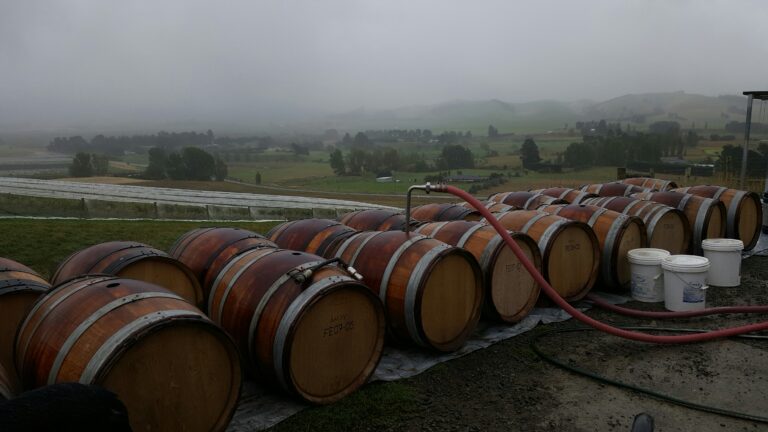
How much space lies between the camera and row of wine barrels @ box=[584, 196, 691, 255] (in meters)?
9.97

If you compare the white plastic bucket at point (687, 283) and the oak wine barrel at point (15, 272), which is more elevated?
the oak wine barrel at point (15, 272)

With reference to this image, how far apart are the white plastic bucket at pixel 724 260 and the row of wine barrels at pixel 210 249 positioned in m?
7.91

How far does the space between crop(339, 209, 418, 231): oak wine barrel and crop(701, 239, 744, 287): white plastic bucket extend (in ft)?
18.4

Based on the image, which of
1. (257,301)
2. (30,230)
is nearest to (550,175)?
(30,230)

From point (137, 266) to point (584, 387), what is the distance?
497 cm

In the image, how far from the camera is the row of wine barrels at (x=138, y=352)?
147 inches

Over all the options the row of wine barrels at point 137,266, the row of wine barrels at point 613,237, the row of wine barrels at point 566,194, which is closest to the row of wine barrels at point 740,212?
the row of wine barrels at point 566,194

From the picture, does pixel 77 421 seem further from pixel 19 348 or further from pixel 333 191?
pixel 333 191

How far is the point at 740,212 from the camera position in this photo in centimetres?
1234

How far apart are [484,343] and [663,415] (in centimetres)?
223

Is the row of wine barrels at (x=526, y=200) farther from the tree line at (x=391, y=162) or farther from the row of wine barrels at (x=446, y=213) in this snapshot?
the tree line at (x=391, y=162)

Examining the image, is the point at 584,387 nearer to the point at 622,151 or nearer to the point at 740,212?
the point at 740,212

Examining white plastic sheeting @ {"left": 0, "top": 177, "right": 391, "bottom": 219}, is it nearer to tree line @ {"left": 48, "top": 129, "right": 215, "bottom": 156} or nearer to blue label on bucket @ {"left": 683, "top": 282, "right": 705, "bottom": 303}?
blue label on bucket @ {"left": 683, "top": 282, "right": 705, "bottom": 303}

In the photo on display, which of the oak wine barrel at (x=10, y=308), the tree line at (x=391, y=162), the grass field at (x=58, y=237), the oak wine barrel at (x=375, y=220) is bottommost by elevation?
the tree line at (x=391, y=162)
